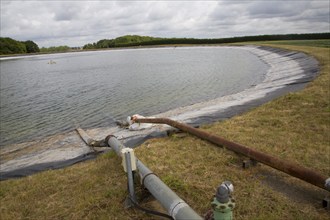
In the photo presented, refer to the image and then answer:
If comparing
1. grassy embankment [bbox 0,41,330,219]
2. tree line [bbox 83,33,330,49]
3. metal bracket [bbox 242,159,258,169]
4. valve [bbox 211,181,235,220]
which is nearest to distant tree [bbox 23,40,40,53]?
tree line [bbox 83,33,330,49]

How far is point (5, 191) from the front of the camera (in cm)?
771

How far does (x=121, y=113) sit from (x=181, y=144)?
10516 mm

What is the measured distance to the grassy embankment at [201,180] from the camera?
5807 millimetres

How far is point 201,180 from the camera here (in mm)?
6754

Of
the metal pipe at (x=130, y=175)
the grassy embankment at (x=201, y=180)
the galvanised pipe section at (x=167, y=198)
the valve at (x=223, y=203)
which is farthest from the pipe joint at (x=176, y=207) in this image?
the metal pipe at (x=130, y=175)

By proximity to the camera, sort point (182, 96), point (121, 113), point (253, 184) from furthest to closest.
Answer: point (182, 96) < point (121, 113) < point (253, 184)

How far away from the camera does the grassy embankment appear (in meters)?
5.81

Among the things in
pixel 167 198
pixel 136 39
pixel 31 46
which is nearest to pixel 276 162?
pixel 167 198

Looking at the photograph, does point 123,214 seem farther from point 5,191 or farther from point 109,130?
point 109,130

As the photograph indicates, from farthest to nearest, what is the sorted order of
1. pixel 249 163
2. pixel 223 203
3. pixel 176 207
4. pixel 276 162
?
pixel 249 163, pixel 276 162, pixel 176 207, pixel 223 203

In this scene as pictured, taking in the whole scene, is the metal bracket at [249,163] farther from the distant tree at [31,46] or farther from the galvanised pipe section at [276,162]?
the distant tree at [31,46]

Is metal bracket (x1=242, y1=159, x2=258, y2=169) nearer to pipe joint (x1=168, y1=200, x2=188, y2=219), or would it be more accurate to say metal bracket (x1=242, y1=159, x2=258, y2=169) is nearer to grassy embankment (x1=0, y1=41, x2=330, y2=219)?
grassy embankment (x1=0, y1=41, x2=330, y2=219)

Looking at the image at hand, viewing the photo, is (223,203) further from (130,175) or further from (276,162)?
(276,162)

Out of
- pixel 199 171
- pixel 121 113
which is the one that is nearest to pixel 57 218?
pixel 199 171
